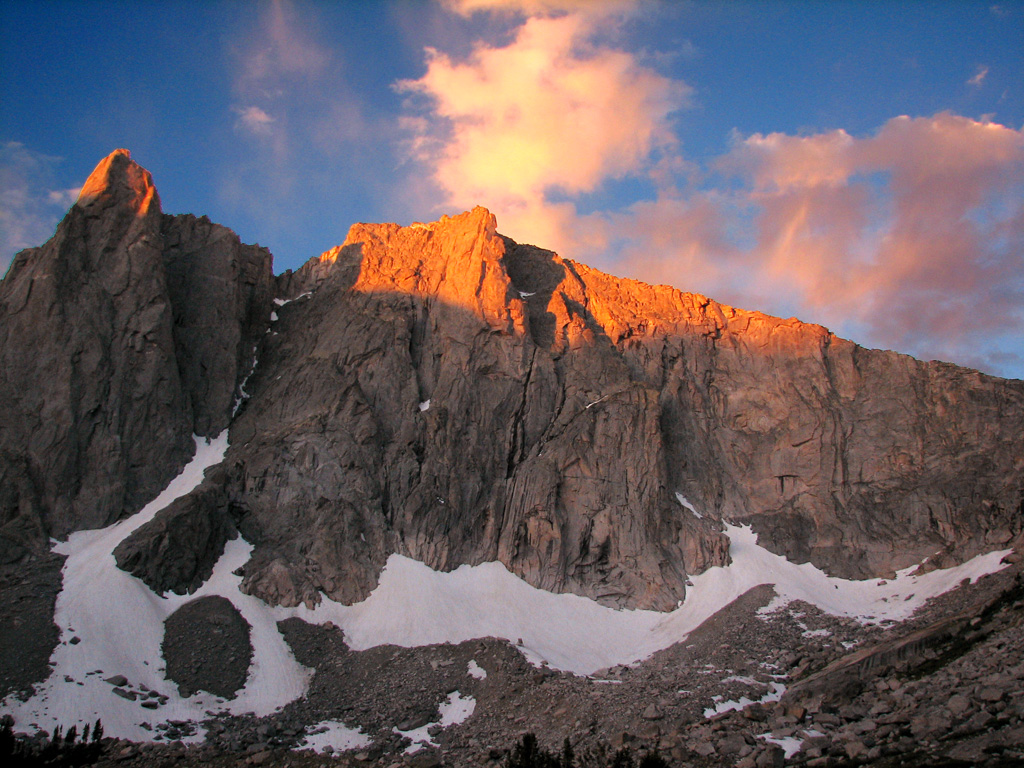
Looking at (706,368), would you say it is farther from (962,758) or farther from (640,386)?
(962,758)

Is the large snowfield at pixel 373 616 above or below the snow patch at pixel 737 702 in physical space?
above

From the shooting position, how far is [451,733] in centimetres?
3059

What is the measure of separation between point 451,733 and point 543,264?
46.4 meters

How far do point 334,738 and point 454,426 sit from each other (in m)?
25.5

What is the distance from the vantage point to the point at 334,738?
29.9 meters

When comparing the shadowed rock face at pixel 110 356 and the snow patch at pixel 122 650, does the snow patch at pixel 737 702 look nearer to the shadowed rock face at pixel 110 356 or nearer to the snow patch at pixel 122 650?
the snow patch at pixel 122 650

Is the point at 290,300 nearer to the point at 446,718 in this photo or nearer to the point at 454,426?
the point at 454,426

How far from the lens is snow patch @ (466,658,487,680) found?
119 feet

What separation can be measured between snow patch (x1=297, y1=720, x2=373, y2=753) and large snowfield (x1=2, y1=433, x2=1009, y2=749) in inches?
4.4

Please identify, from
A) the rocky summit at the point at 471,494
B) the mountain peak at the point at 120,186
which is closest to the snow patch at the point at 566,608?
the rocky summit at the point at 471,494

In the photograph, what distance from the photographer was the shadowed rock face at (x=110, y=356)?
43.3 meters

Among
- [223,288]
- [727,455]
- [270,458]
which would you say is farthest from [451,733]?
[223,288]

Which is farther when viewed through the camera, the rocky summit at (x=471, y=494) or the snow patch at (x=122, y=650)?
the rocky summit at (x=471, y=494)

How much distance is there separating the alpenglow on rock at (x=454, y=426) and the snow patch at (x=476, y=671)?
9.52 metres
